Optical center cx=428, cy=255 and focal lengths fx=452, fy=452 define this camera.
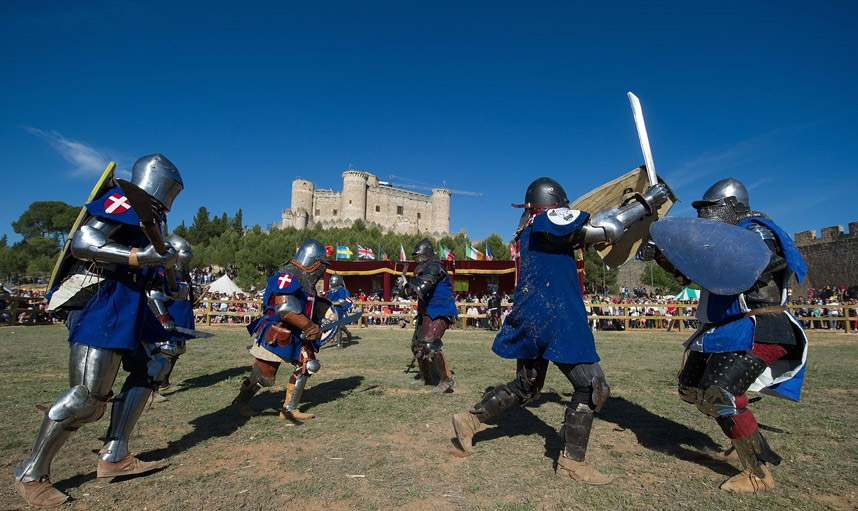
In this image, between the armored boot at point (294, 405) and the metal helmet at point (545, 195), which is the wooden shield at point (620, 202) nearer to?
the metal helmet at point (545, 195)

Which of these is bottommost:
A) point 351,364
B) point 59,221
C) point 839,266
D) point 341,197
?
point 351,364

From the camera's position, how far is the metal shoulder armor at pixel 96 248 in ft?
8.91

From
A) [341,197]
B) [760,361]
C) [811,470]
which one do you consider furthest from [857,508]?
[341,197]

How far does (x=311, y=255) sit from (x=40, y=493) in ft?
9.76

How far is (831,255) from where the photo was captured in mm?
27375

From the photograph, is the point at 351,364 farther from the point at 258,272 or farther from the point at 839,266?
the point at 258,272

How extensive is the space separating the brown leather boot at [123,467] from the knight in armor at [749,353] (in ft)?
12.4

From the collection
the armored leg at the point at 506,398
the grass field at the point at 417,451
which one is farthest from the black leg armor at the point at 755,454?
the armored leg at the point at 506,398

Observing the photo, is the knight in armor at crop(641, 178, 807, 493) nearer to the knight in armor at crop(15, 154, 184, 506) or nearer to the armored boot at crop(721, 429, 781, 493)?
the armored boot at crop(721, 429, 781, 493)

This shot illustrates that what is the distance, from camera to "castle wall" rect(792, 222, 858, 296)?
1028 inches

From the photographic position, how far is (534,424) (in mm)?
4398

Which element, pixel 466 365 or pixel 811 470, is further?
pixel 466 365

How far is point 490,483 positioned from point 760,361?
6.36 feet

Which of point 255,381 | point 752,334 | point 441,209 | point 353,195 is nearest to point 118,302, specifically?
point 255,381
